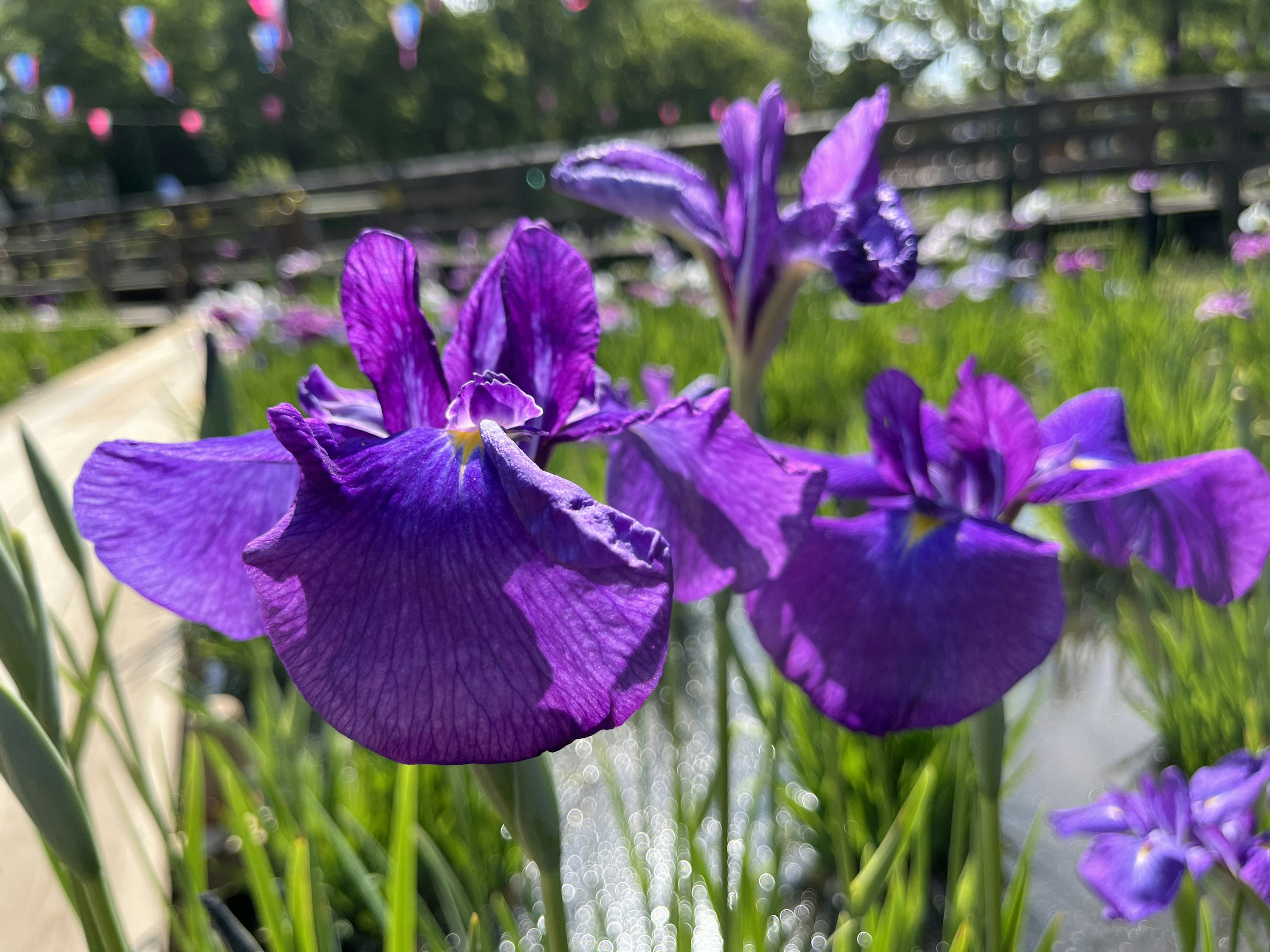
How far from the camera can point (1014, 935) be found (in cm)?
68

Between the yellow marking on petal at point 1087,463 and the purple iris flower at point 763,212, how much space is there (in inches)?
8.5

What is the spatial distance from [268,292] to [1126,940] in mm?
4234

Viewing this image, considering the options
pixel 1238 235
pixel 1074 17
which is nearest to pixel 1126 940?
pixel 1238 235

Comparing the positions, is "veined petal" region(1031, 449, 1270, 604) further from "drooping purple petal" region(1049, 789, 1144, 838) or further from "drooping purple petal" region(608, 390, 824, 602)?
"drooping purple petal" region(1049, 789, 1144, 838)

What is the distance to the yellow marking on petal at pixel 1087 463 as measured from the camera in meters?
0.62

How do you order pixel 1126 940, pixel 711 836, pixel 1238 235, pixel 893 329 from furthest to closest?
pixel 1238 235
pixel 893 329
pixel 711 836
pixel 1126 940

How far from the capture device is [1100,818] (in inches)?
32.4

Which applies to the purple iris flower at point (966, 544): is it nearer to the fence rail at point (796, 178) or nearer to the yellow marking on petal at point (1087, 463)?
the yellow marking on petal at point (1087, 463)

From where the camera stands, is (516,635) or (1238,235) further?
(1238,235)

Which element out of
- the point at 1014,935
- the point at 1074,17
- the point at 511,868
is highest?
the point at 1074,17

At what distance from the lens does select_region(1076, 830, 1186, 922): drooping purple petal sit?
28.1 inches

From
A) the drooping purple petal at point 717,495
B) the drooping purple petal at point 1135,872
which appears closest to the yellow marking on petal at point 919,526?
the drooping purple petal at point 717,495

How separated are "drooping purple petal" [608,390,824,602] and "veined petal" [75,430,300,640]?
202 mm

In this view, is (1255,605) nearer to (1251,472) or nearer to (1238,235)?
(1251,472)
